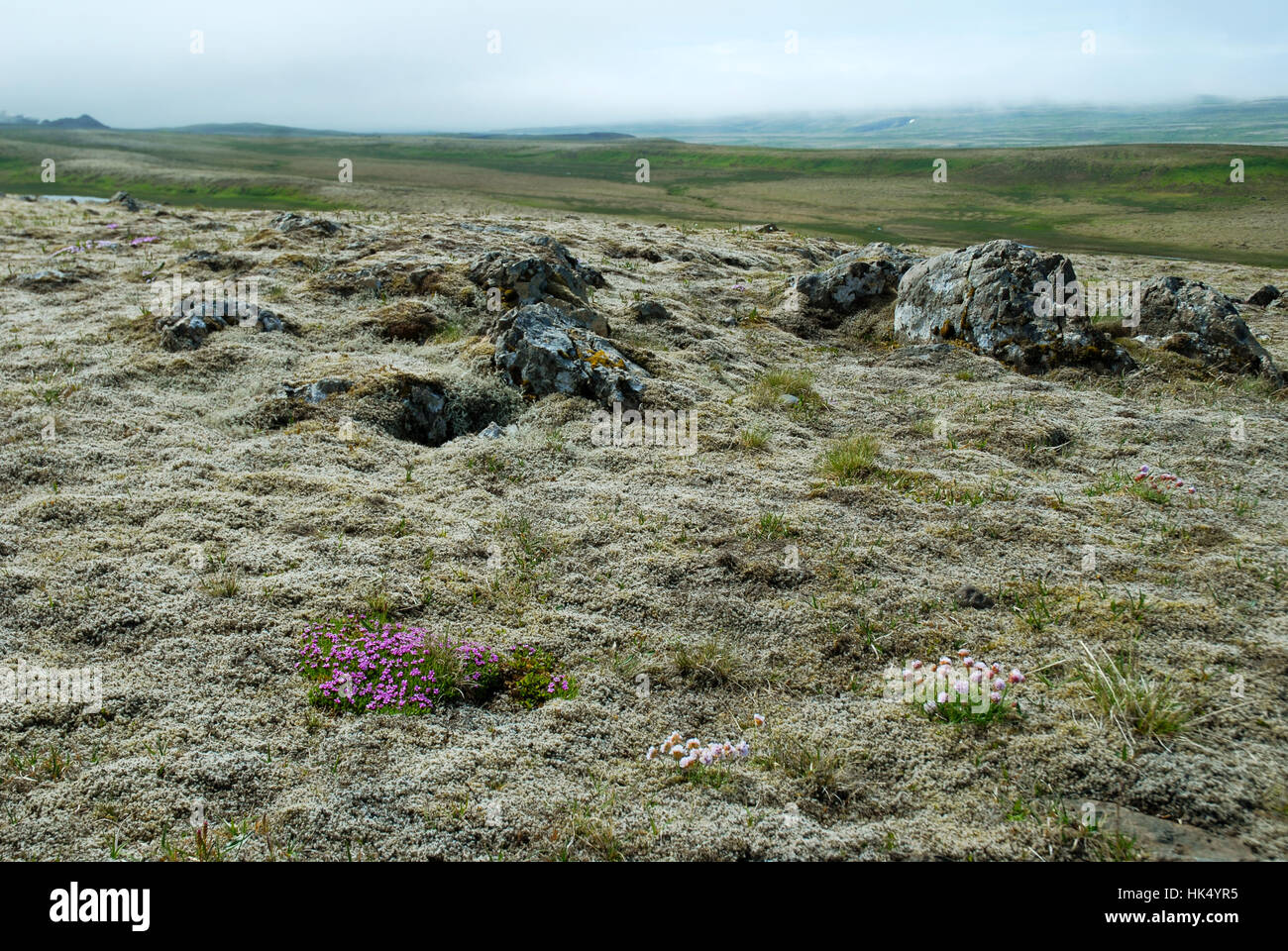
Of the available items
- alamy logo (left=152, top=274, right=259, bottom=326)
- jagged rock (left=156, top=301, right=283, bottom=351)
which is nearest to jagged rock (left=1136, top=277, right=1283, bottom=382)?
jagged rock (left=156, top=301, right=283, bottom=351)

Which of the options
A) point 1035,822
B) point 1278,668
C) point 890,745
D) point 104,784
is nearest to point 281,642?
point 104,784

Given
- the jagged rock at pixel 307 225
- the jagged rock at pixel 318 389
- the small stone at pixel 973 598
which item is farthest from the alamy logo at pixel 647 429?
the jagged rock at pixel 307 225

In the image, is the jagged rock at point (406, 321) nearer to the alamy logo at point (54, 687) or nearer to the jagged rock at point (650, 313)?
the jagged rock at point (650, 313)

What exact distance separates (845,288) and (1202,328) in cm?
632

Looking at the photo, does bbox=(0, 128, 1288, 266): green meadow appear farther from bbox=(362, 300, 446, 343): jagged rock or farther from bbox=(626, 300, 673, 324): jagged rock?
bbox=(362, 300, 446, 343): jagged rock

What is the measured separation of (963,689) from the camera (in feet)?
17.2

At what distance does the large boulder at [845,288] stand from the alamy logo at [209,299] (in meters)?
10.6

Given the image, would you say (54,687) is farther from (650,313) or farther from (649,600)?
(650,313)

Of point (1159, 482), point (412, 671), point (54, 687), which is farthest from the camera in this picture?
point (1159, 482)

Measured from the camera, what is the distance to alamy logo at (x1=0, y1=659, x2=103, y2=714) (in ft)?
16.6

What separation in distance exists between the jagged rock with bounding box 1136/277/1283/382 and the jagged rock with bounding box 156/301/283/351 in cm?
1551

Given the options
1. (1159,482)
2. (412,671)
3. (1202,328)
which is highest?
Result: (1202,328)

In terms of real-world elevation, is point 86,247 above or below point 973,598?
above
